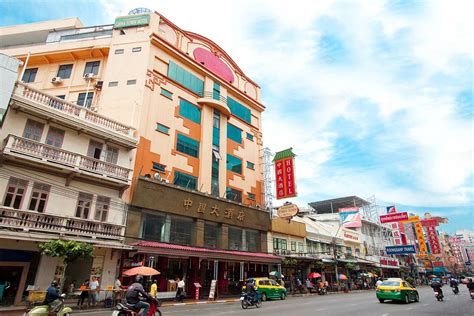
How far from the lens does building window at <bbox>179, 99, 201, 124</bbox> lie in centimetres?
2778

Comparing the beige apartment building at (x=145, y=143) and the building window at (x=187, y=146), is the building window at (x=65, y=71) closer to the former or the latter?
the beige apartment building at (x=145, y=143)

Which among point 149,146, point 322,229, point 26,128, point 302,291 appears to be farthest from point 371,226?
point 26,128

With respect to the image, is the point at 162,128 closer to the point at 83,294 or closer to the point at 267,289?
the point at 83,294

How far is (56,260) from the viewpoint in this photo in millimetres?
17031

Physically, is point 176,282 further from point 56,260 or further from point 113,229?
point 56,260

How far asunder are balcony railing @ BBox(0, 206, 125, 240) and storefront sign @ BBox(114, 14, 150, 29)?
730 inches

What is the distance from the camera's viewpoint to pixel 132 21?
90.4 ft

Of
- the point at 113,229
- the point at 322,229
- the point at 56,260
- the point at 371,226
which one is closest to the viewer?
the point at 56,260

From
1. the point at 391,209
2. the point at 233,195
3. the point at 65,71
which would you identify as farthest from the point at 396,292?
the point at 391,209

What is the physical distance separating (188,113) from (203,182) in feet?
22.1

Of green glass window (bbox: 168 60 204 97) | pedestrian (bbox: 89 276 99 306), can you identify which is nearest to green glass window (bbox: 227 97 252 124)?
green glass window (bbox: 168 60 204 97)

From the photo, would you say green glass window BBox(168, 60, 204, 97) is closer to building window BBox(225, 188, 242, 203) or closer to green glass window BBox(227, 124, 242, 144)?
green glass window BBox(227, 124, 242, 144)

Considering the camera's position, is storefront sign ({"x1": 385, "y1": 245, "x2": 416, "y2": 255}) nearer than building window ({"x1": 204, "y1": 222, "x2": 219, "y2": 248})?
No

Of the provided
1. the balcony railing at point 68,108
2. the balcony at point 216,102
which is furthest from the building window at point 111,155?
the balcony at point 216,102
